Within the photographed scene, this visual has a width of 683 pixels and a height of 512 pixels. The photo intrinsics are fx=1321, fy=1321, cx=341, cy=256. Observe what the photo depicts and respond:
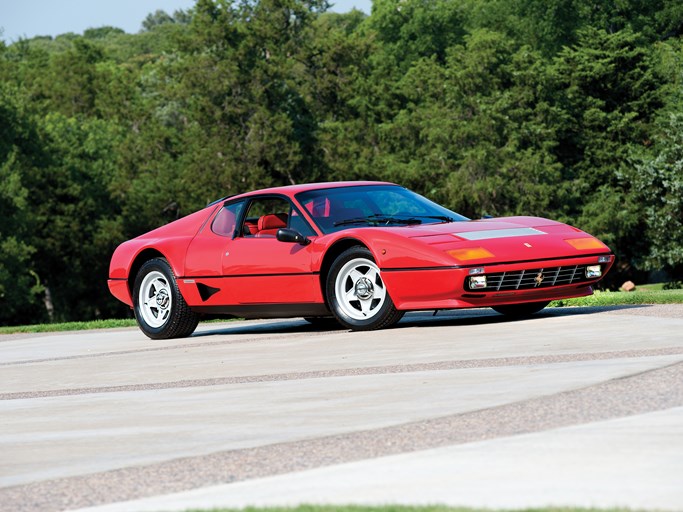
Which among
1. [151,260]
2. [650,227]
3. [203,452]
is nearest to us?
[203,452]

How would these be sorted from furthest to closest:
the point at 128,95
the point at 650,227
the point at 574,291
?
the point at 128,95, the point at 650,227, the point at 574,291

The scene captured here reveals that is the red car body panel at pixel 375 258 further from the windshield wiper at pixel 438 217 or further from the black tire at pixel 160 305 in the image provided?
the windshield wiper at pixel 438 217

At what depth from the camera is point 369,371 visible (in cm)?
860

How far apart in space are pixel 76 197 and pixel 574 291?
186ft

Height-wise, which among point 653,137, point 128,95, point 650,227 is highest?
point 128,95

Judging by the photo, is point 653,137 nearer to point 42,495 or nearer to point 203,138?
point 203,138

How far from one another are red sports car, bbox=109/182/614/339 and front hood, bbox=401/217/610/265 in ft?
0.04

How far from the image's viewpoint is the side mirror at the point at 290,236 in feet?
39.2

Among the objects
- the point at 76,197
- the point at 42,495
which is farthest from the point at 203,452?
the point at 76,197

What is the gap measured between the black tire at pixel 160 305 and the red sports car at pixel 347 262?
0.01 metres

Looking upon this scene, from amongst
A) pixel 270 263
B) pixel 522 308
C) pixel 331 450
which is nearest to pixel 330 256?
pixel 270 263

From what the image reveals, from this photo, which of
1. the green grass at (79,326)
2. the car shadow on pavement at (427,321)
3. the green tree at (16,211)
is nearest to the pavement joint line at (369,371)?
the car shadow on pavement at (427,321)

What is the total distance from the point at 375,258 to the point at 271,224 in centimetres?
182

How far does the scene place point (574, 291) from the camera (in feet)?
37.9
